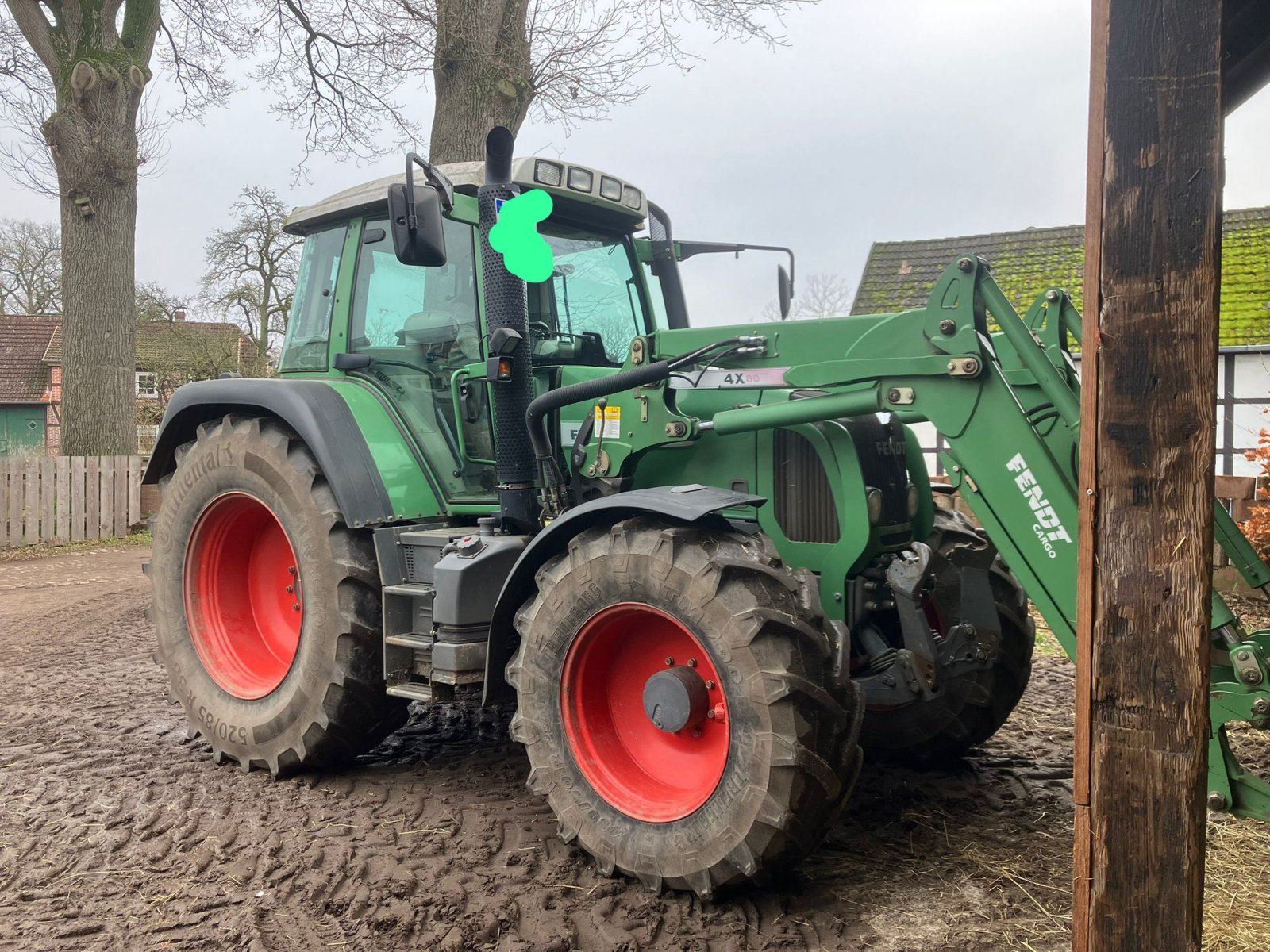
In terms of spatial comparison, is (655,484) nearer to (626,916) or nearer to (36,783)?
(626,916)

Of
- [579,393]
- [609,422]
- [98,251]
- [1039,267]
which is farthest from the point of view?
[1039,267]

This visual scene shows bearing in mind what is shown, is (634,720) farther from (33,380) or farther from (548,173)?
(33,380)

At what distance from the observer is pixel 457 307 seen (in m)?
4.60

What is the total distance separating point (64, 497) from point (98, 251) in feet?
9.97

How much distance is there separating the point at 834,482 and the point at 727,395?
1.72 feet

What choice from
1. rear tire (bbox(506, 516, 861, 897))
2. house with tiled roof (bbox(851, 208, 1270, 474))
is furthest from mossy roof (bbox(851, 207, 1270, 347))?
rear tire (bbox(506, 516, 861, 897))

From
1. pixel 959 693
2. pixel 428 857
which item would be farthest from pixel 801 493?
pixel 428 857

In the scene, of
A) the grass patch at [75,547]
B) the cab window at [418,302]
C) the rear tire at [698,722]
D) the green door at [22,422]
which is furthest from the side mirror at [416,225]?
the green door at [22,422]

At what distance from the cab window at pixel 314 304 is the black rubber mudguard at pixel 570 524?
184 centimetres

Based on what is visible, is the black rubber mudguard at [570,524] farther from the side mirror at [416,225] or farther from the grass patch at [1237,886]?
the grass patch at [1237,886]

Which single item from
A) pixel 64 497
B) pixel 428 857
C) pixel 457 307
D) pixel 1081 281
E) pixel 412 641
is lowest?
pixel 428 857

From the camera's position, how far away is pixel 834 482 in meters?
3.81

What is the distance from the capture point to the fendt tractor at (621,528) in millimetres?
3146

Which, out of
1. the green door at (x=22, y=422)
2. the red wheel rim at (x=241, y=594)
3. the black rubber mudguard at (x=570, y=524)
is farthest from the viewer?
the green door at (x=22, y=422)
